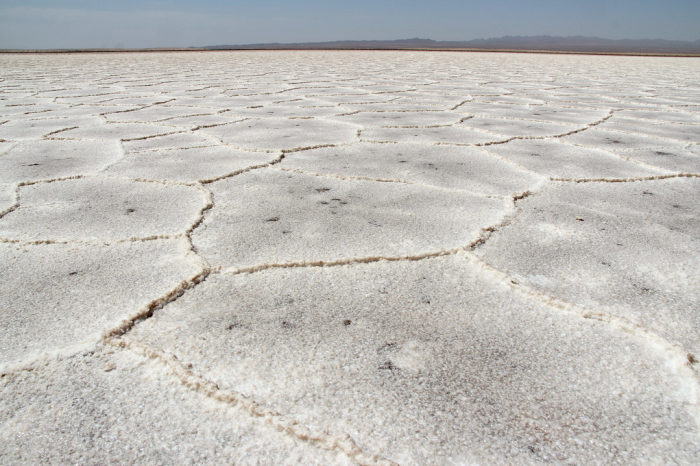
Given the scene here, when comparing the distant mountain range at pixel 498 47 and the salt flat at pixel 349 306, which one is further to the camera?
the distant mountain range at pixel 498 47

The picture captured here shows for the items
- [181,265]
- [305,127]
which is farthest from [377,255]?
→ [305,127]

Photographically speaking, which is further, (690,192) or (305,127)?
(305,127)

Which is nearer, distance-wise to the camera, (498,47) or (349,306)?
(349,306)

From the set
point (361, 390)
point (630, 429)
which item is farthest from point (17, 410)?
point (630, 429)

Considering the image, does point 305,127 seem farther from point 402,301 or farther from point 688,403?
point 688,403

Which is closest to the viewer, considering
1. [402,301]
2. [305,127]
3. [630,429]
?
[630,429]

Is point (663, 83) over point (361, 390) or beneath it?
over

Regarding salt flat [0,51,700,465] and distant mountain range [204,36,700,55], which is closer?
salt flat [0,51,700,465]

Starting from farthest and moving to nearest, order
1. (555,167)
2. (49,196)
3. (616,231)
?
(555,167) → (49,196) → (616,231)
